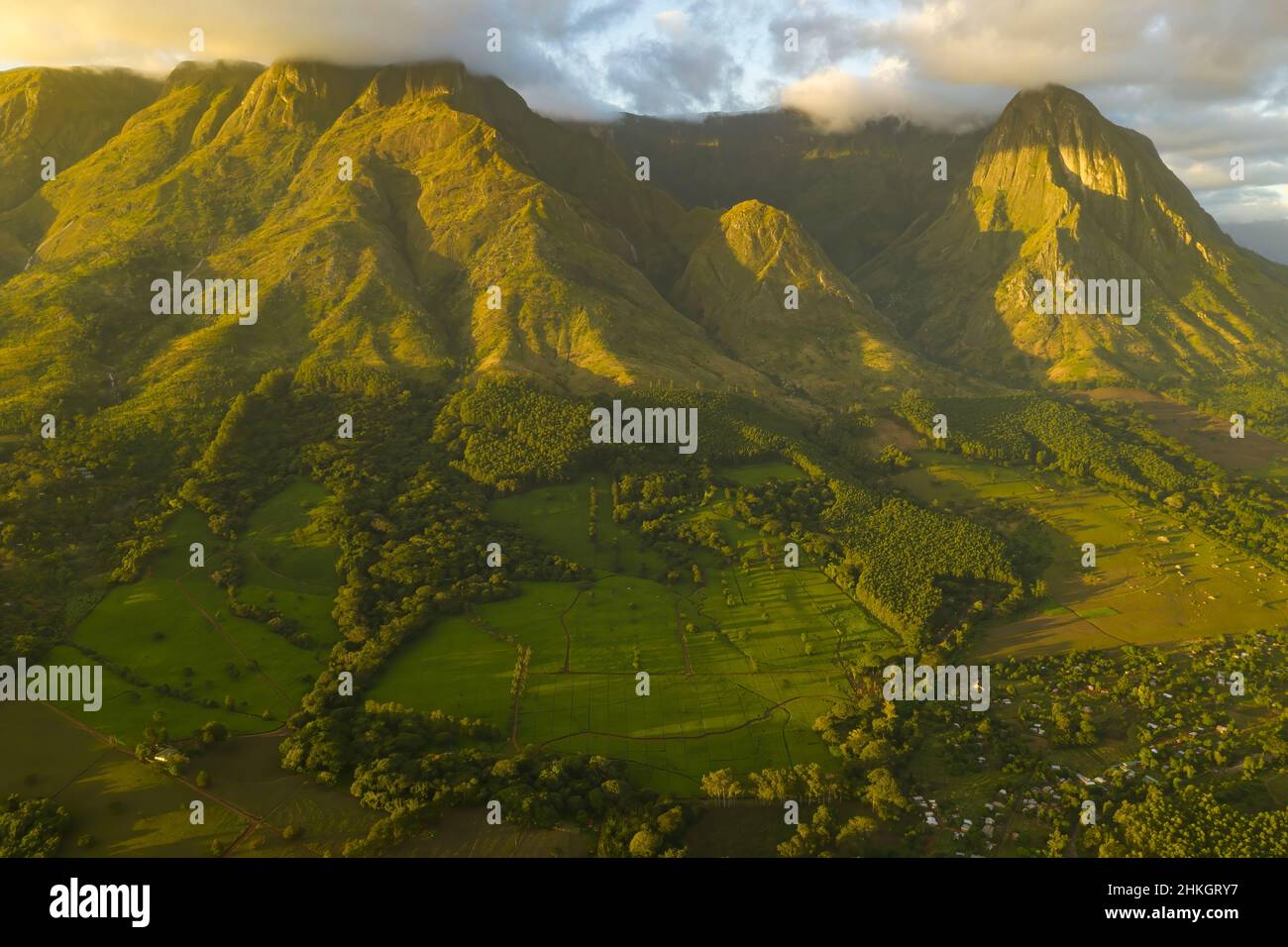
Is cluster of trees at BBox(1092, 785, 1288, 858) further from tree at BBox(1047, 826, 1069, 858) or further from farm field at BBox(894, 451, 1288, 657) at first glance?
farm field at BBox(894, 451, 1288, 657)

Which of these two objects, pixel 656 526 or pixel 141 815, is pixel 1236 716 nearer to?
pixel 656 526

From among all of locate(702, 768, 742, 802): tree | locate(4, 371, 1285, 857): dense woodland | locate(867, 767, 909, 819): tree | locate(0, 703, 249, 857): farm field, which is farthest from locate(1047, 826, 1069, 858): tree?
locate(0, 703, 249, 857): farm field

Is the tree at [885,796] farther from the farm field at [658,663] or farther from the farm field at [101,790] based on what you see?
the farm field at [101,790]

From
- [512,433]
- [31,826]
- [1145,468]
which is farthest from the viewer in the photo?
[1145,468]

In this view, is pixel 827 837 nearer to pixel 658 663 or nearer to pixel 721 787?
pixel 721 787

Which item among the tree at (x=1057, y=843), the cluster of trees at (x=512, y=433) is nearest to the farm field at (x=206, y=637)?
the cluster of trees at (x=512, y=433)

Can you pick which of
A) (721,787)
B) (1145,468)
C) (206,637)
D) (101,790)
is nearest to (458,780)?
(721,787)
